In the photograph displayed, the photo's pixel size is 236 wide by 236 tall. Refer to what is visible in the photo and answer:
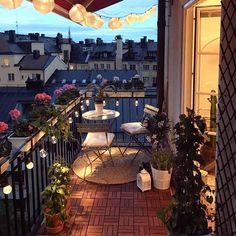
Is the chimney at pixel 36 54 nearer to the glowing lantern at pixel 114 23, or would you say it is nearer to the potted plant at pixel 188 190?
the glowing lantern at pixel 114 23

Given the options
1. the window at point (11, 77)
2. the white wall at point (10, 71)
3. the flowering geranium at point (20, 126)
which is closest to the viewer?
the flowering geranium at point (20, 126)

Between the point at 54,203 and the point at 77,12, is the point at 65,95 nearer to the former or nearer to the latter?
the point at 77,12

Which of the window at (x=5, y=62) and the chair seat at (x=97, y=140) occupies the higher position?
the window at (x=5, y=62)

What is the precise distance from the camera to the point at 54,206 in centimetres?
333

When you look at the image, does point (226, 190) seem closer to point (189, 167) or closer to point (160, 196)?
point (189, 167)

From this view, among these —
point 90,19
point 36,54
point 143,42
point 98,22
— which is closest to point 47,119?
point 90,19

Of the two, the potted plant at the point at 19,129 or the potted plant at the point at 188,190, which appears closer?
the potted plant at the point at 188,190

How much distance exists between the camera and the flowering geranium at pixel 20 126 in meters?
3.59

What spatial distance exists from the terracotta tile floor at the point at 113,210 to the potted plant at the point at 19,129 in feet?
2.92

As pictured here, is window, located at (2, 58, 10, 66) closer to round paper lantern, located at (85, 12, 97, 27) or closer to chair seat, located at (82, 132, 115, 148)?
round paper lantern, located at (85, 12, 97, 27)

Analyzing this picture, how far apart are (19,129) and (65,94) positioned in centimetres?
191

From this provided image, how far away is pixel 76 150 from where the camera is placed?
19.8 feet

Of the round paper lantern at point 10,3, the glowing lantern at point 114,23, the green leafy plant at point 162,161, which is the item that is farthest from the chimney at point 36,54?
the round paper lantern at point 10,3

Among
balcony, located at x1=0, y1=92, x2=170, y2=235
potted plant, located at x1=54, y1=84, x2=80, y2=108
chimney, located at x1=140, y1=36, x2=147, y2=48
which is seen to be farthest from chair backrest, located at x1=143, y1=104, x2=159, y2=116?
chimney, located at x1=140, y1=36, x2=147, y2=48
